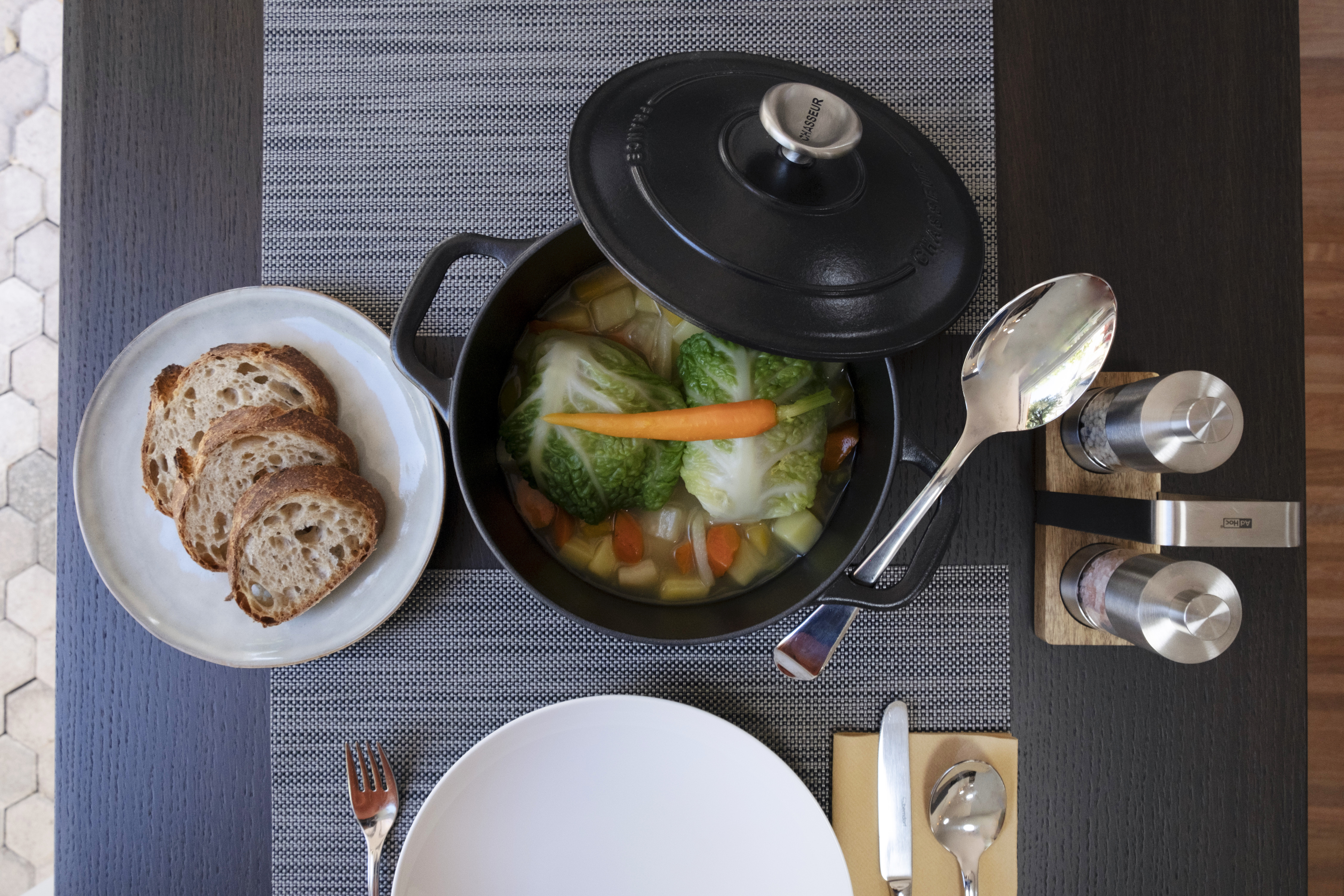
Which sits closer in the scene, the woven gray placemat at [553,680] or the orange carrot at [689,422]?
the orange carrot at [689,422]

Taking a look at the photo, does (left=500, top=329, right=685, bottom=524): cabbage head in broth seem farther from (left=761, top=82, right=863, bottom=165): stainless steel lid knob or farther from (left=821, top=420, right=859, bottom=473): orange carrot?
(left=761, top=82, right=863, bottom=165): stainless steel lid knob

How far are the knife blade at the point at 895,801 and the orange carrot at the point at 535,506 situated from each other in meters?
0.59

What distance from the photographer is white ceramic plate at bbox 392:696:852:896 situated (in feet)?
3.54

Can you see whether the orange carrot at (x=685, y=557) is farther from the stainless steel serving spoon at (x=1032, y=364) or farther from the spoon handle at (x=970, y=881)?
the spoon handle at (x=970, y=881)

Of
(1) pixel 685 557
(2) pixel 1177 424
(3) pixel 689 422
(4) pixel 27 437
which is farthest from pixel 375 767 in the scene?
(4) pixel 27 437

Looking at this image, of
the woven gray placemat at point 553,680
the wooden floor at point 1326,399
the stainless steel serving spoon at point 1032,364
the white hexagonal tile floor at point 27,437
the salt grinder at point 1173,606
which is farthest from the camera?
the white hexagonal tile floor at point 27,437

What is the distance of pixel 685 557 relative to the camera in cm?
115

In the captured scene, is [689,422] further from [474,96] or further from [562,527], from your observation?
[474,96]

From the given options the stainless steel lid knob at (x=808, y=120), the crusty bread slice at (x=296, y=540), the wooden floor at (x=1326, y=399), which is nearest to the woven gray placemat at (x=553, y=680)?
the crusty bread slice at (x=296, y=540)

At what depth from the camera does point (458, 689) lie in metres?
1.19

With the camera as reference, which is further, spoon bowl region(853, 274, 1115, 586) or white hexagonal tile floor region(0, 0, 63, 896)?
white hexagonal tile floor region(0, 0, 63, 896)

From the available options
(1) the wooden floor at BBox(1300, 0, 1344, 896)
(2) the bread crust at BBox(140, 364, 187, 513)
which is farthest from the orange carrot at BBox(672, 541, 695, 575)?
(1) the wooden floor at BBox(1300, 0, 1344, 896)

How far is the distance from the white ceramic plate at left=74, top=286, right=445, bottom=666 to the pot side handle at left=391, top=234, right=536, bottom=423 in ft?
0.48

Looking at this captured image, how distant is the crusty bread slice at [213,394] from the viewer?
3.73ft
